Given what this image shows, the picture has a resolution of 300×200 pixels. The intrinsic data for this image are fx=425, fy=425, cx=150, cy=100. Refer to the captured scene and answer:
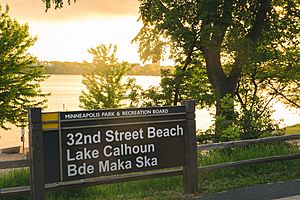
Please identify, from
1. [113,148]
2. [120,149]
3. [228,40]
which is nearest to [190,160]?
[120,149]

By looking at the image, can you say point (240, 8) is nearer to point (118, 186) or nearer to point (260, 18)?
point (260, 18)

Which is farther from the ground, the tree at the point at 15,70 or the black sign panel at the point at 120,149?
the tree at the point at 15,70

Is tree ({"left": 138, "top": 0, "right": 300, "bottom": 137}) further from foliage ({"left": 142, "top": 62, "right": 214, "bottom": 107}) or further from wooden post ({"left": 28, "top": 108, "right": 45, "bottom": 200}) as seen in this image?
wooden post ({"left": 28, "top": 108, "right": 45, "bottom": 200})

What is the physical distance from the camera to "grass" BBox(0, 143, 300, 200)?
8.01 metres

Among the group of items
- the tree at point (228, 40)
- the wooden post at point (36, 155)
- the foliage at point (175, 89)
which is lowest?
the wooden post at point (36, 155)

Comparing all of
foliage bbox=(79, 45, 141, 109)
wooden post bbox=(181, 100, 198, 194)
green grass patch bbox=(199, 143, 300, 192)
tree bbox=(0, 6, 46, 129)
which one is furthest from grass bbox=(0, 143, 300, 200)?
foliage bbox=(79, 45, 141, 109)

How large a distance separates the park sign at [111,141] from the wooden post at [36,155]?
56 mm

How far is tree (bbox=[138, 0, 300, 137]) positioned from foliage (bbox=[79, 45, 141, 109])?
45.2 ft

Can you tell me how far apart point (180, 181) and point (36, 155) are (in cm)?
333

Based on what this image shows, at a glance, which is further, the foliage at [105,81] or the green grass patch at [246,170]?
the foliage at [105,81]

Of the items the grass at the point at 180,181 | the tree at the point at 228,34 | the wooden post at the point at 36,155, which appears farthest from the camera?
the tree at the point at 228,34

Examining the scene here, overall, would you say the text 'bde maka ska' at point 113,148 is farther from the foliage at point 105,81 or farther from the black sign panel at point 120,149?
the foliage at point 105,81

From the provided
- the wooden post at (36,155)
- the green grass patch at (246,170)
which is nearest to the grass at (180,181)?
the green grass patch at (246,170)

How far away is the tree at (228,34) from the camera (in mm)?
16406
